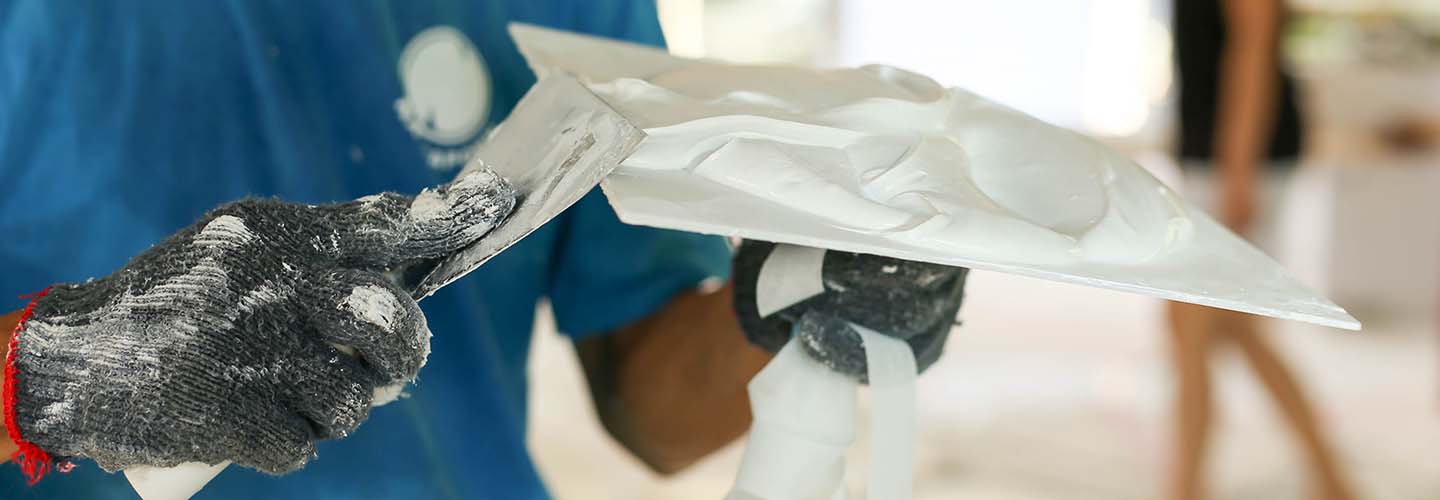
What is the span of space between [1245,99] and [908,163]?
4.87 ft

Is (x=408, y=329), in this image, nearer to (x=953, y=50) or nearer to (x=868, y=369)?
(x=868, y=369)

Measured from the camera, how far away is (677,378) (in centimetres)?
90

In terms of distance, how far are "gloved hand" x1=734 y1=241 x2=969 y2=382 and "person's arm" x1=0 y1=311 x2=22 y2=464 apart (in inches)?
15.7

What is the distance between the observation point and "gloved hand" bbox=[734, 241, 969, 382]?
657mm

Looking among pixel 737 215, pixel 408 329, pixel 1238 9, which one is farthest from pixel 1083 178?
pixel 1238 9

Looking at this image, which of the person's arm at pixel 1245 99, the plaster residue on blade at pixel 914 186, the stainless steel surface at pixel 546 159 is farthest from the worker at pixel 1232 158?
the stainless steel surface at pixel 546 159

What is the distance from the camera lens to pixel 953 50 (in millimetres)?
5102

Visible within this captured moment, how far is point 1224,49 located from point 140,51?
193cm

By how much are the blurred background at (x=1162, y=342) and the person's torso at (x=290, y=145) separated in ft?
3.90

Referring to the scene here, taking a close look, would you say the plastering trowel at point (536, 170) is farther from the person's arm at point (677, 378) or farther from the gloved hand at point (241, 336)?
the person's arm at point (677, 378)

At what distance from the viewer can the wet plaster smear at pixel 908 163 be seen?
59 centimetres

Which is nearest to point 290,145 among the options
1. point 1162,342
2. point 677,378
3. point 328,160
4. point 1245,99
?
point 328,160

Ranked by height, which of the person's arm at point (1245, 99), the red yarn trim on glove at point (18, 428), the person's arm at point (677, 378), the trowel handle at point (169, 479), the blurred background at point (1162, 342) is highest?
the red yarn trim on glove at point (18, 428)

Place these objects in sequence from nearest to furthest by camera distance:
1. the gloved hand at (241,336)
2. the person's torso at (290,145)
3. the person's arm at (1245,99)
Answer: the gloved hand at (241,336)
the person's torso at (290,145)
the person's arm at (1245,99)
